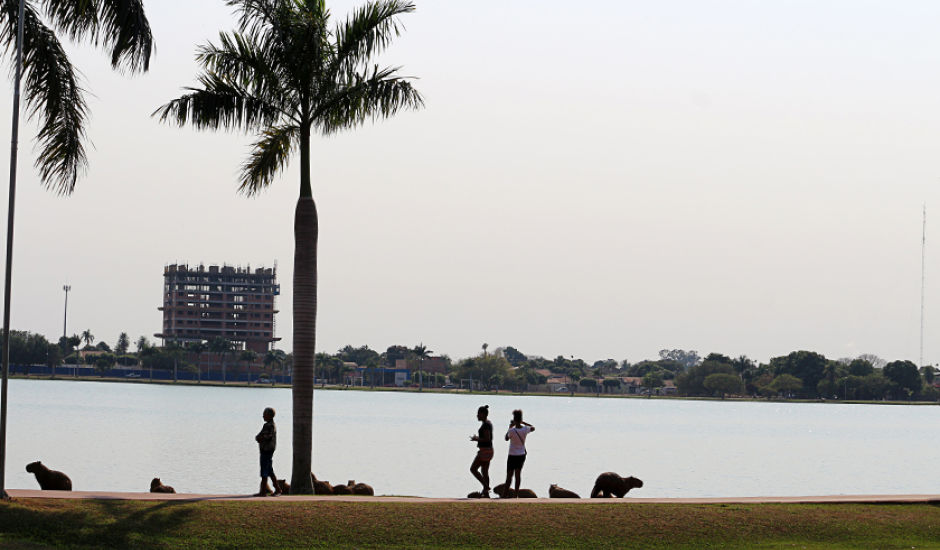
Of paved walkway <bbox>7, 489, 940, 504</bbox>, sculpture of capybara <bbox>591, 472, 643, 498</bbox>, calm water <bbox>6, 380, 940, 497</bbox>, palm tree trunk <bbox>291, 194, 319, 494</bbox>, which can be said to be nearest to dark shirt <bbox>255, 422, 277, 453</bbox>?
paved walkway <bbox>7, 489, 940, 504</bbox>

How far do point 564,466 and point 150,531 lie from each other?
4104cm

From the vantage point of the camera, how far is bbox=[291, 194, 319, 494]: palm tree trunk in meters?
23.3

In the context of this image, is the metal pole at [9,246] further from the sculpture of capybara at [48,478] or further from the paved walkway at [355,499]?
the sculpture of capybara at [48,478]

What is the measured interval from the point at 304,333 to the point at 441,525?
680 cm

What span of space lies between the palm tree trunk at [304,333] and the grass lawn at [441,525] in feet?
10.9

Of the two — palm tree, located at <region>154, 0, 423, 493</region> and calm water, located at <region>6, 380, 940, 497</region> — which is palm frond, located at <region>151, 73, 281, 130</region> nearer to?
palm tree, located at <region>154, 0, 423, 493</region>

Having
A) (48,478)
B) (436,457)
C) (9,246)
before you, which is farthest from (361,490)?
(436,457)

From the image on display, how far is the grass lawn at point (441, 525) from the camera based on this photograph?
56.9ft

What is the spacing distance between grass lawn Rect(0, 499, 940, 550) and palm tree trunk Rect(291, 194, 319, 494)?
131 inches

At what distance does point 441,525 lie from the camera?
18.6m

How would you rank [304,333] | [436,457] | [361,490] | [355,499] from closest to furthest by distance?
[355,499]
[304,333]
[361,490]
[436,457]

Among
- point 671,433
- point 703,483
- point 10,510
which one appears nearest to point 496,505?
point 10,510

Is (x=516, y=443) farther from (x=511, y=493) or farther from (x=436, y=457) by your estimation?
(x=436, y=457)

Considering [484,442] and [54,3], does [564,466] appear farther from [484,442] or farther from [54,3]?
[54,3]
